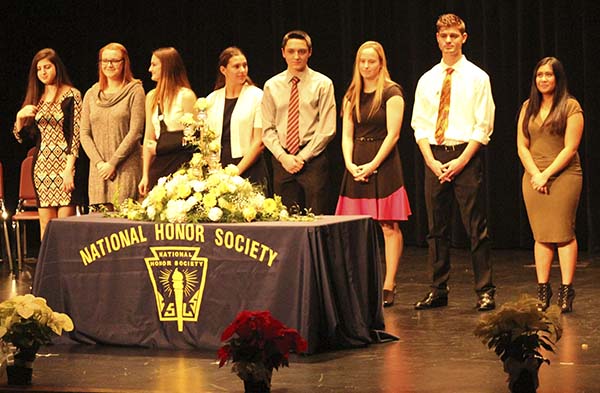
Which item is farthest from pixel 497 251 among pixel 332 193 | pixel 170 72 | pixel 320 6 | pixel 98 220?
pixel 98 220

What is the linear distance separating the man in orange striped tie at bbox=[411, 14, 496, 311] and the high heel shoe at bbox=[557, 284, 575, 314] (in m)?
0.37

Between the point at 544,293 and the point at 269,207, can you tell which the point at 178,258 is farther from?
the point at 544,293

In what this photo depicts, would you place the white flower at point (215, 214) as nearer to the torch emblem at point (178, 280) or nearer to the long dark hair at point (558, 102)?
the torch emblem at point (178, 280)

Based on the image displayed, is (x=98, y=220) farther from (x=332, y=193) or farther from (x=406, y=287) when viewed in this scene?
(x=332, y=193)

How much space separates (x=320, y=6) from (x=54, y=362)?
17.0ft

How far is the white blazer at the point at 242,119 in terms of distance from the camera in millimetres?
7074

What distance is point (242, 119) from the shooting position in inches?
278

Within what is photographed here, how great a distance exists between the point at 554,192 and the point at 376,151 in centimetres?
101

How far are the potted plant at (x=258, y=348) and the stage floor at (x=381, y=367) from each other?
0.16 m

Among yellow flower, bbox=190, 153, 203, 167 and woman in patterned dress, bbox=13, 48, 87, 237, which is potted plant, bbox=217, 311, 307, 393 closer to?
yellow flower, bbox=190, 153, 203, 167

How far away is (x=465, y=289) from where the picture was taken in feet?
24.6

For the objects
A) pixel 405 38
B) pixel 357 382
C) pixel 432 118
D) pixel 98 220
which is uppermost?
pixel 405 38

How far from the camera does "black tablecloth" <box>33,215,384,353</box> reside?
17.9 feet

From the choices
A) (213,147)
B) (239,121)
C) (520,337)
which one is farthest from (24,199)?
(520,337)
